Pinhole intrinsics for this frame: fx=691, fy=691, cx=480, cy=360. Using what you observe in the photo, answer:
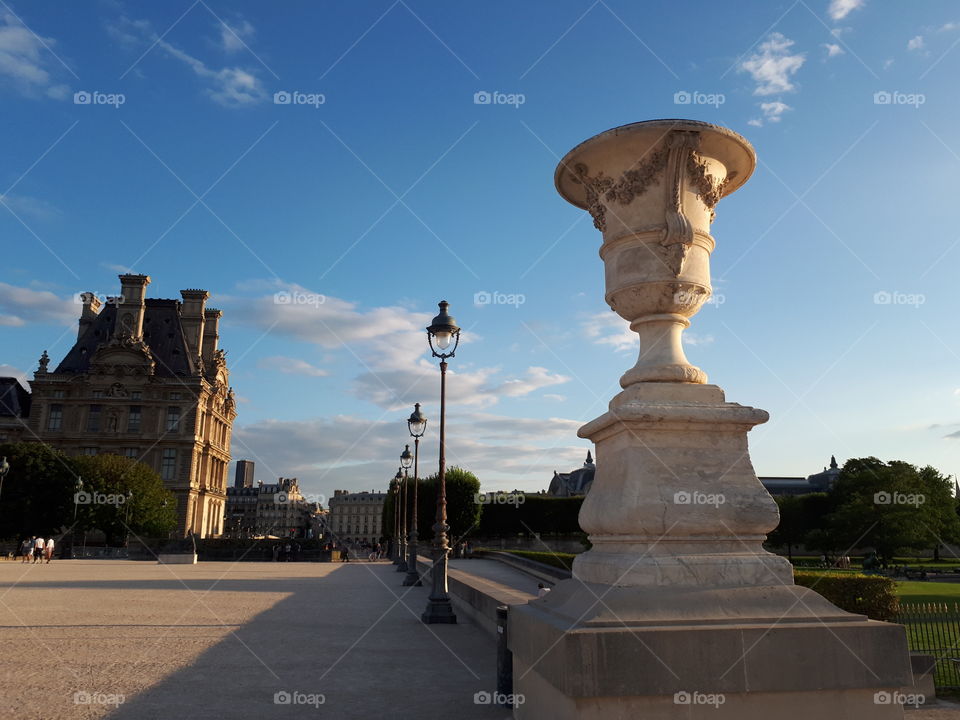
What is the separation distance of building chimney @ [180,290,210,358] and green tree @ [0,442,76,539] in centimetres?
3264

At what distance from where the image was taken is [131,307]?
268ft

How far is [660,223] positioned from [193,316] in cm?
9413

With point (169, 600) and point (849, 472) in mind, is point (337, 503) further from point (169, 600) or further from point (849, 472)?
point (169, 600)

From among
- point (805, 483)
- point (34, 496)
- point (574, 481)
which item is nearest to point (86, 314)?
point (34, 496)

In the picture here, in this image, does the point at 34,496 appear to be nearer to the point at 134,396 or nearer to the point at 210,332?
the point at 134,396

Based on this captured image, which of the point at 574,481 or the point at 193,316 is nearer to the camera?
the point at 193,316

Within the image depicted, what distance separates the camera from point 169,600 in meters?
18.3

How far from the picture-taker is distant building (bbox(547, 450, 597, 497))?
370ft

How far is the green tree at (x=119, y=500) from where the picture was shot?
57.4 m

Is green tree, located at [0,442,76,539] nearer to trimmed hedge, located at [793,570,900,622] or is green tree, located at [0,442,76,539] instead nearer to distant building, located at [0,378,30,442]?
distant building, located at [0,378,30,442]

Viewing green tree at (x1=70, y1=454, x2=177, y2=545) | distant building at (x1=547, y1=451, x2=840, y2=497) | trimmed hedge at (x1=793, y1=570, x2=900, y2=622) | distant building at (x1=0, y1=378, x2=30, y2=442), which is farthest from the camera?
distant building at (x1=547, y1=451, x2=840, y2=497)

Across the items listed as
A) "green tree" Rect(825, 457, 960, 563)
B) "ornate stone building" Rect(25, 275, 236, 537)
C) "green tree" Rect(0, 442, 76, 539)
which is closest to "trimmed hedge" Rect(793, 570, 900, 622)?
"green tree" Rect(825, 457, 960, 563)

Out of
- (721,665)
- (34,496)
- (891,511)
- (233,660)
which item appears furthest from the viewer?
(34,496)

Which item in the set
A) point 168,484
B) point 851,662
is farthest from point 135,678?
point 168,484
